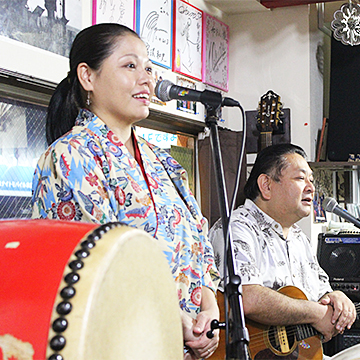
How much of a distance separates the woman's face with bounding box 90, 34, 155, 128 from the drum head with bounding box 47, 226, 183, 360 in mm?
726


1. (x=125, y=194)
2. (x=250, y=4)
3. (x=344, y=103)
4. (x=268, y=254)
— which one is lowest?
(x=268, y=254)

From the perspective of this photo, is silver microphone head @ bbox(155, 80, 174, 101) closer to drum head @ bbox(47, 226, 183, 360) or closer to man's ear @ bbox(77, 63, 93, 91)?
man's ear @ bbox(77, 63, 93, 91)

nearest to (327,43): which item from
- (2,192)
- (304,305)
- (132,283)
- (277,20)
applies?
(277,20)

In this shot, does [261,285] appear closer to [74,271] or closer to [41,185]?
[41,185]

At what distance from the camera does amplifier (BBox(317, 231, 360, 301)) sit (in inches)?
121

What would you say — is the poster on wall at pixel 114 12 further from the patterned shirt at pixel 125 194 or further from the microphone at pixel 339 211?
the microphone at pixel 339 211

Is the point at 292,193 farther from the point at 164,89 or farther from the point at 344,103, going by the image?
the point at 164,89

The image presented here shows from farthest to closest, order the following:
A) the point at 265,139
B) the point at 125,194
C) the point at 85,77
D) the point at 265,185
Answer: the point at 265,139 → the point at 265,185 → the point at 85,77 → the point at 125,194

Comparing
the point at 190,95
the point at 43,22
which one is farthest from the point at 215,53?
the point at 190,95

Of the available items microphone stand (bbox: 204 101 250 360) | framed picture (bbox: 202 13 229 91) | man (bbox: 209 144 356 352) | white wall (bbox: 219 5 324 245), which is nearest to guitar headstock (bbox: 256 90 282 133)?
white wall (bbox: 219 5 324 245)

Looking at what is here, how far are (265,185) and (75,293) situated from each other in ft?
7.14

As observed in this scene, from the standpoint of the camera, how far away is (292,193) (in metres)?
2.62

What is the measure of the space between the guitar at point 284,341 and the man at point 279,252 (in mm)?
42

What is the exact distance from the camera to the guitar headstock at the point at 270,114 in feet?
11.2
